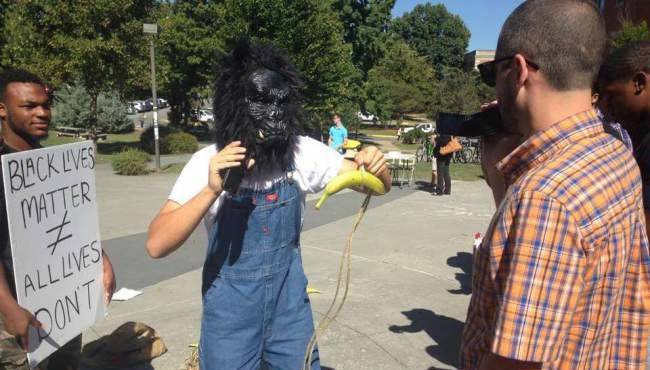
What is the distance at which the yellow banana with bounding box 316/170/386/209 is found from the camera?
2059mm

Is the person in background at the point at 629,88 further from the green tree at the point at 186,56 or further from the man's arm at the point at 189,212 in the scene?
the green tree at the point at 186,56

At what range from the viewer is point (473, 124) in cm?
221

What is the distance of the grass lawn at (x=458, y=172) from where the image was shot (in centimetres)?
1473

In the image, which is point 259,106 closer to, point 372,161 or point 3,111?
point 372,161

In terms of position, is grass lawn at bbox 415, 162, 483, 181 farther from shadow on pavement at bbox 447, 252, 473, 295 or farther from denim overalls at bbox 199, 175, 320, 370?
denim overalls at bbox 199, 175, 320, 370

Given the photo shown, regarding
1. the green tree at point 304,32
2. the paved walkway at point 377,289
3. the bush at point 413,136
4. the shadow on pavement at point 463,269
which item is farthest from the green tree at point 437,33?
the shadow on pavement at point 463,269

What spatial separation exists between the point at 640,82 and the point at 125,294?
4633 mm

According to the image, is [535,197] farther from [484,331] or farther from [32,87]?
[32,87]

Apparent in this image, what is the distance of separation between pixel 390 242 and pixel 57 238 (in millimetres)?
5594

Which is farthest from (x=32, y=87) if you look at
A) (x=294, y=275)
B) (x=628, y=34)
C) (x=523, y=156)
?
(x=628, y=34)

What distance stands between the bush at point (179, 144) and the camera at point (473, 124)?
19290mm

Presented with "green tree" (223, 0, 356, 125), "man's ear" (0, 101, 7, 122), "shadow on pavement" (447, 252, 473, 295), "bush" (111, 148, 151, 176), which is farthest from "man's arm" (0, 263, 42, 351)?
"green tree" (223, 0, 356, 125)

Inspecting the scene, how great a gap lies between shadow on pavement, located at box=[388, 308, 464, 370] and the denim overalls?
2113 millimetres

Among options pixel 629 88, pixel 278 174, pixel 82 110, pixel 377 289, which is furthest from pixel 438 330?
pixel 82 110
